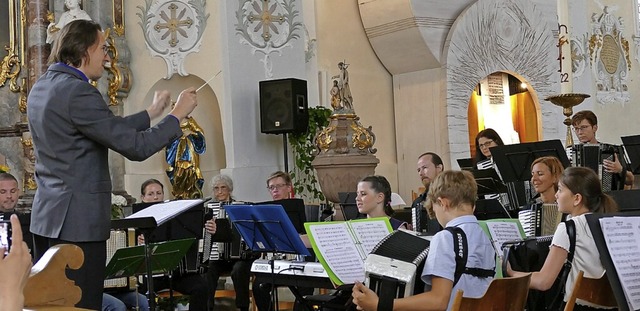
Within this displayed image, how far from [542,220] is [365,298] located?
2972 mm

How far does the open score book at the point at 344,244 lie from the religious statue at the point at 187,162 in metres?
6.78

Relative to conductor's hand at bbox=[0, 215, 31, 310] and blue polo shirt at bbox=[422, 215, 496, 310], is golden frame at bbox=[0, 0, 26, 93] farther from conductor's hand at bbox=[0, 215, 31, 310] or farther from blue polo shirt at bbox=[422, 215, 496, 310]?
conductor's hand at bbox=[0, 215, 31, 310]

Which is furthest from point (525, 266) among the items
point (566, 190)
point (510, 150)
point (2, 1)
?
point (2, 1)

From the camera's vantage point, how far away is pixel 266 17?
11945 millimetres

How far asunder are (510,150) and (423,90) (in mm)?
6267

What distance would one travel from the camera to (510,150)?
24.9 ft

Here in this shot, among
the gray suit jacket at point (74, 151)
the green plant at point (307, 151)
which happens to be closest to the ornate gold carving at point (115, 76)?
the green plant at point (307, 151)

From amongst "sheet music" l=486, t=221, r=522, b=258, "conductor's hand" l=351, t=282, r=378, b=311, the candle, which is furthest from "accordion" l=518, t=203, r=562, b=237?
"conductor's hand" l=351, t=282, r=378, b=311

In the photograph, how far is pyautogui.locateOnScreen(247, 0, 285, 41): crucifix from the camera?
39.1 ft

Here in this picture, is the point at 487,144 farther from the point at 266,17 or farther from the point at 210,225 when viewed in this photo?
the point at 266,17

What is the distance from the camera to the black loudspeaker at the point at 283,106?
11.4m

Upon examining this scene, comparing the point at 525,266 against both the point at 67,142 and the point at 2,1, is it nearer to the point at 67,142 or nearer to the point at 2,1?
the point at 67,142

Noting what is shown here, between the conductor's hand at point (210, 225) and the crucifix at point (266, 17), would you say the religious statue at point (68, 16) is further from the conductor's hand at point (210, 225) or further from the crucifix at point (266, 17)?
the conductor's hand at point (210, 225)

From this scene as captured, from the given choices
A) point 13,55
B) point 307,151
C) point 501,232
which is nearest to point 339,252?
point 501,232
